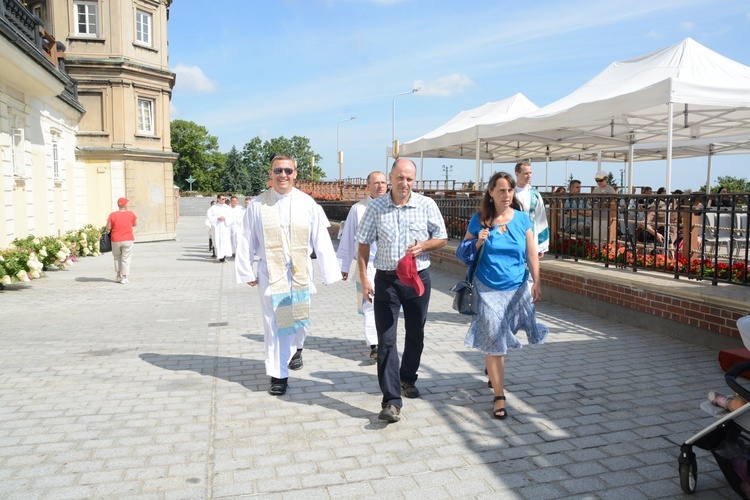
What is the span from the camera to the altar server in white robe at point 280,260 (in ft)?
17.6

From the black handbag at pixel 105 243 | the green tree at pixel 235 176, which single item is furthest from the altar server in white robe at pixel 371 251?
the green tree at pixel 235 176

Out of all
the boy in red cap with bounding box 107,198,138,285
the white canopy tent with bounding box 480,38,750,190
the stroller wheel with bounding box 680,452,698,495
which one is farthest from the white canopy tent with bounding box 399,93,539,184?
the stroller wheel with bounding box 680,452,698,495

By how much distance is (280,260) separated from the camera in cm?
543

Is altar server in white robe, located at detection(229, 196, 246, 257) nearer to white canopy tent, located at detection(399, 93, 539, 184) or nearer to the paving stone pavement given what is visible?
white canopy tent, located at detection(399, 93, 539, 184)

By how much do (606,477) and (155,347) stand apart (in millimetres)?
5263

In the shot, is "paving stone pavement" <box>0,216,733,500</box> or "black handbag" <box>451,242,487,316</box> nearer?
"paving stone pavement" <box>0,216,733,500</box>

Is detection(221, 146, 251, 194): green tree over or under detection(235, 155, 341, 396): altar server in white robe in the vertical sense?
over

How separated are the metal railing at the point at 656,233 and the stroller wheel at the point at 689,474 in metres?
3.48

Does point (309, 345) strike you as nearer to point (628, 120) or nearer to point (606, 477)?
point (606, 477)

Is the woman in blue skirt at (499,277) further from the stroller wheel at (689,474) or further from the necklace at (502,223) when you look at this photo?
the stroller wheel at (689,474)

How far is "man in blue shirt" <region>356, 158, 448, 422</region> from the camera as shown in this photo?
4.59 metres

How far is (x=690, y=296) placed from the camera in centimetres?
665

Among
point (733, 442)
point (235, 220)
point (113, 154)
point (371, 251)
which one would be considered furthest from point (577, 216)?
point (113, 154)

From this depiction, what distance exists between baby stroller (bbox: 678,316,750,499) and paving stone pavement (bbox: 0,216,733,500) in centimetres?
31
